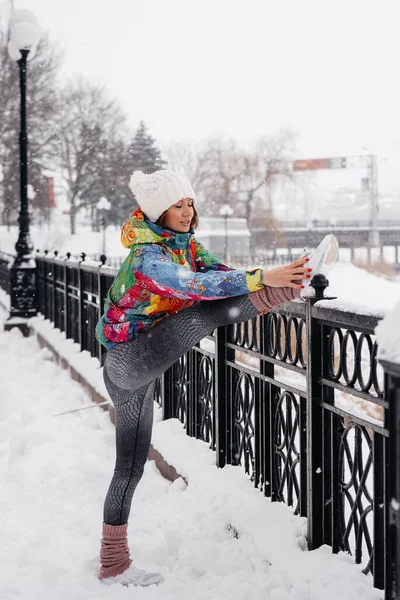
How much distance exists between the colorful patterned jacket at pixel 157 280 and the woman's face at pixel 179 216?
0.04m

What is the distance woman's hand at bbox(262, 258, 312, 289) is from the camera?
9.68 ft

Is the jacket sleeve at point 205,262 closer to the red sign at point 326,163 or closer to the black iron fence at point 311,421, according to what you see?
the black iron fence at point 311,421

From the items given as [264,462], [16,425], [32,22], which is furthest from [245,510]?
[32,22]

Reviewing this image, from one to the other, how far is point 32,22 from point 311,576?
12435 mm

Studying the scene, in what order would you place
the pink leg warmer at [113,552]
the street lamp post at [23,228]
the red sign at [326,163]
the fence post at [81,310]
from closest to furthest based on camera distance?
1. the pink leg warmer at [113,552]
2. the fence post at [81,310]
3. the street lamp post at [23,228]
4. the red sign at [326,163]

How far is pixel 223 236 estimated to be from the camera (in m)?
74.1

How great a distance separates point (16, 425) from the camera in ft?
20.1

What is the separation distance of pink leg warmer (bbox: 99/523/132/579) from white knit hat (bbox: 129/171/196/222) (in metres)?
1.39

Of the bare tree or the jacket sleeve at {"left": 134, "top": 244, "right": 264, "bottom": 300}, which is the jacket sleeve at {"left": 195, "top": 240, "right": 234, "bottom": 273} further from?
the bare tree

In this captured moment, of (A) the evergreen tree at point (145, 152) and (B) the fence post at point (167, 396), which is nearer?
(B) the fence post at point (167, 396)

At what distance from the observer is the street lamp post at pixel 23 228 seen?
13.3m

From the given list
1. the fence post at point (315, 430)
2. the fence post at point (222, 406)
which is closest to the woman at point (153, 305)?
the fence post at point (315, 430)

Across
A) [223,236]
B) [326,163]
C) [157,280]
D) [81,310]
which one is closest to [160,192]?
[157,280]

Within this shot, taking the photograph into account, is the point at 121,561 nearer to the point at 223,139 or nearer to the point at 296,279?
the point at 296,279
